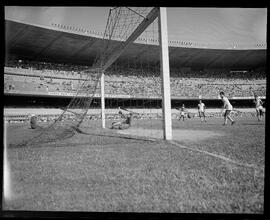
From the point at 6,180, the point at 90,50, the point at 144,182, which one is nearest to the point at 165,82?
the point at 144,182

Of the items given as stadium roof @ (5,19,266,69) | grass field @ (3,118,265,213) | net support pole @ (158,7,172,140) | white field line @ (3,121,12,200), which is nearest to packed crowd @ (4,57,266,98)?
stadium roof @ (5,19,266,69)

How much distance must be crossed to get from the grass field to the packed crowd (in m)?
21.3

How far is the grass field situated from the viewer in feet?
10.4

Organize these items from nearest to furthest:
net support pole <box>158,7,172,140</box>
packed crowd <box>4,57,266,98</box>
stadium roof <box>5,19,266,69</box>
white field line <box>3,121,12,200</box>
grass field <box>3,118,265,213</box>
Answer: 1. grass field <box>3,118,265,213</box>
2. white field line <box>3,121,12,200</box>
3. net support pole <box>158,7,172,140</box>
4. stadium roof <box>5,19,266,69</box>
5. packed crowd <box>4,57,266,98</box>

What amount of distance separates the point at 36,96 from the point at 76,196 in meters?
24.2

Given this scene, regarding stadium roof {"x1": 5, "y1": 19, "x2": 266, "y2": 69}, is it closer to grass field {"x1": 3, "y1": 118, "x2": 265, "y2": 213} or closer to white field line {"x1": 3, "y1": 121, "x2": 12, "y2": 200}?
white field line {"x1": 3, "y1": 121, "x2": 12, "y2": 200}

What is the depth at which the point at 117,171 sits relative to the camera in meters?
4.05

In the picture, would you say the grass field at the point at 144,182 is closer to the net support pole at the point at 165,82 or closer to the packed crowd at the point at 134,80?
the net support pole at the point at 165,82

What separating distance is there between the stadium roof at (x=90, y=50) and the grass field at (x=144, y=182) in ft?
64.0

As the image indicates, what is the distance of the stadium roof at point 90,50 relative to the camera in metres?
24.8

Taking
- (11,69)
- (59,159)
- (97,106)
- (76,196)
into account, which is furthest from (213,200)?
(11,69)

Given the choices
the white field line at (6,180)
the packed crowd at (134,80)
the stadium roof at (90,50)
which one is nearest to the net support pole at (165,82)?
the white field line at (6,180)

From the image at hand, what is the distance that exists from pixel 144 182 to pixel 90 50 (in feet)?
92.8
